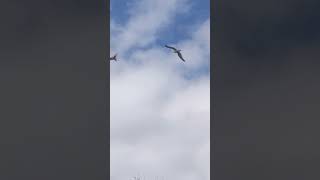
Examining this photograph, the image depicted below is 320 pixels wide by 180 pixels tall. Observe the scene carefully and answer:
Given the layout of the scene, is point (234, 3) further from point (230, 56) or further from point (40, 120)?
point (40, 120)

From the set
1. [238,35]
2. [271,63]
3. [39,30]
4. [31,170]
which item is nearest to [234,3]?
[238,35]

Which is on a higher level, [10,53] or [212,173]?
[10,53]

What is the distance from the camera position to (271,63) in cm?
860

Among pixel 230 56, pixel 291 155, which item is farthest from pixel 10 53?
pixel 291 155

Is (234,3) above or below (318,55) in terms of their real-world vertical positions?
above

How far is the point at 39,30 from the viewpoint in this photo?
839 cm

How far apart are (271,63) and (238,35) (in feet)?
2.12

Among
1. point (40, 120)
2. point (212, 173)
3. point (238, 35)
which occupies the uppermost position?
point (238, 35)

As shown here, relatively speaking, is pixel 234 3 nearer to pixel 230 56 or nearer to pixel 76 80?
pixel 230 56

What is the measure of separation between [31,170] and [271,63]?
3818mm

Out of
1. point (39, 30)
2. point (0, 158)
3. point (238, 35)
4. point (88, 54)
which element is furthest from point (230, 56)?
point (0, 158)

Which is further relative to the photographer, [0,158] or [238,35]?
[238,35]

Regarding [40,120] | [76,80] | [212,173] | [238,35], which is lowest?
[212,173]

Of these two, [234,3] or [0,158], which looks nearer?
[0,158]
